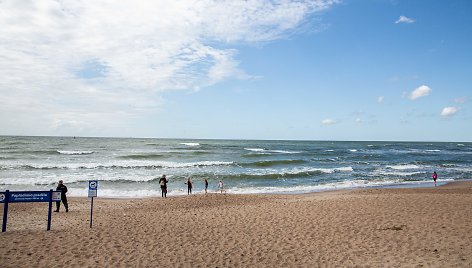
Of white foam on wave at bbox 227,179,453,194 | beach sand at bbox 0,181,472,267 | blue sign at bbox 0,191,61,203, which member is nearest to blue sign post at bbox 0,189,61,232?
blue sign at bbox 0,191,61,203

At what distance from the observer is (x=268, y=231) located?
1064cm

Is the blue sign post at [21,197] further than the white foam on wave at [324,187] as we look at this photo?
No

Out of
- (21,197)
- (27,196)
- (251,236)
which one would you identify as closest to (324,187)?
(251,236)

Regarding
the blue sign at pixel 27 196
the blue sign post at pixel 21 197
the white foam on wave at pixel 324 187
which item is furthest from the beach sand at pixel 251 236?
the white foam on wave at pixel 324 187

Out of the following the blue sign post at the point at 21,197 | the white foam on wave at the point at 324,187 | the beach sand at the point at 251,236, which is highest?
the blue sign post at the point at 21,197

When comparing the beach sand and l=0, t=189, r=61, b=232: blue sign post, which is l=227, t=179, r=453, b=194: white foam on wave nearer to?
the beach sand

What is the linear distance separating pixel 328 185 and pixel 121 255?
20.5 m

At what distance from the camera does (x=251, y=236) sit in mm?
10086

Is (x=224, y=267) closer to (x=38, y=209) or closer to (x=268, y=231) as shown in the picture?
(x=268, y=231)

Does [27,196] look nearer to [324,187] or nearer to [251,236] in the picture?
[251,236]

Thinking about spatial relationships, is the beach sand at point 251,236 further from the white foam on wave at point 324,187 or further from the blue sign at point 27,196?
the white foam on wave at point 324,187

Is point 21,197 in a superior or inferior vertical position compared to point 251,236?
superior

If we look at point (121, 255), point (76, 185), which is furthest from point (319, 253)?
point (76, 185)

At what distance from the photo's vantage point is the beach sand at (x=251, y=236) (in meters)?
8.00
